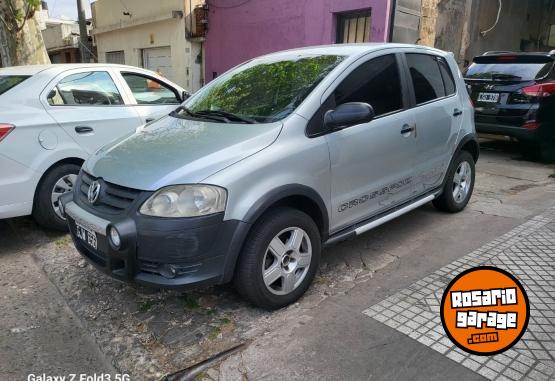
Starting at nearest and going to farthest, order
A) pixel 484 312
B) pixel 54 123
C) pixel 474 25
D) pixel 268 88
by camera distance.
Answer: pixel 484 312, pixel 268 88, pixel 54 123, pixel 474 25

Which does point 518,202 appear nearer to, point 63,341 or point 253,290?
point 253,290

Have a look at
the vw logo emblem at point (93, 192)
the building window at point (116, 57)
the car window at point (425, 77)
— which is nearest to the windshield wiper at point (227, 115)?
the vw logo emblem at point (93, 192)

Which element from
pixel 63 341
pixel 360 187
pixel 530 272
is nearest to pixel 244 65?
pixel 360 187

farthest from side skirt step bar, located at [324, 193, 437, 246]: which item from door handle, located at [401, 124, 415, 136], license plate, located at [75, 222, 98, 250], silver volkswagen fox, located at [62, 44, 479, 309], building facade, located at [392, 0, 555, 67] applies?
building facade, located at [392, 0, 555, 67]

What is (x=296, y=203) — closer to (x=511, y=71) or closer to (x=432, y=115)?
(x=432, y=115)

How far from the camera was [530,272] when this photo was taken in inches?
135

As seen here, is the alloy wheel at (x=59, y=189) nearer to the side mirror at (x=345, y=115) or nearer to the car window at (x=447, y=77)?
the side mirror at (x=345, y=115)

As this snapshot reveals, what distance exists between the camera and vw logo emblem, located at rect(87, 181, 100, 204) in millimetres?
2894

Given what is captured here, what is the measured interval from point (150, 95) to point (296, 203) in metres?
3.05

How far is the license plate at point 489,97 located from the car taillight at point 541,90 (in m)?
0.42

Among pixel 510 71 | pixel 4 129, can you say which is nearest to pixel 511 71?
pixel 510 71

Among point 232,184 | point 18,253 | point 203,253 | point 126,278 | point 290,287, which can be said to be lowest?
point 18,253

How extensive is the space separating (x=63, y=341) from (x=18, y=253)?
1.70 metres

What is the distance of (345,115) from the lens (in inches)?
121
